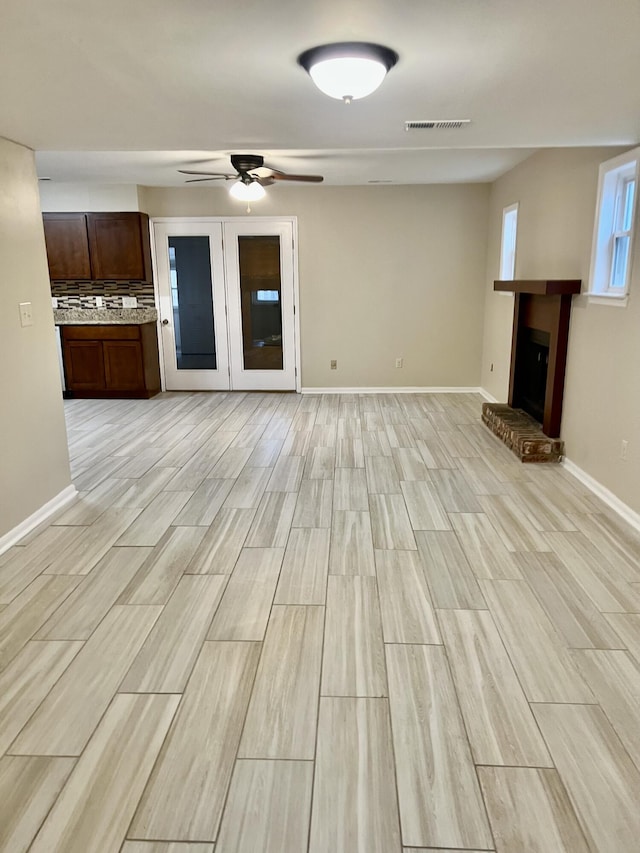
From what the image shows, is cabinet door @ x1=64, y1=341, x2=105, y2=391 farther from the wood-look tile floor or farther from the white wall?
the wood-look tile floor

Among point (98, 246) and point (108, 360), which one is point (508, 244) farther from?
point (108, 360)

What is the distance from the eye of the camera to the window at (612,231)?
3.72 m

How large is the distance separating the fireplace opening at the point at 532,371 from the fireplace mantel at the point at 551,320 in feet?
0.22

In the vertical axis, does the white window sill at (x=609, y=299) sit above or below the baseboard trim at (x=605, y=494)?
above

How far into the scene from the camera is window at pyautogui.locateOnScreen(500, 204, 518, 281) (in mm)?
6070

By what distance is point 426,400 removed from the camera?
273 inches

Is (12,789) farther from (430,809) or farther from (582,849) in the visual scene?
(582,849)

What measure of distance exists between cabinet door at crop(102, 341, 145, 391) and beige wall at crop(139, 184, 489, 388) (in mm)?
1689

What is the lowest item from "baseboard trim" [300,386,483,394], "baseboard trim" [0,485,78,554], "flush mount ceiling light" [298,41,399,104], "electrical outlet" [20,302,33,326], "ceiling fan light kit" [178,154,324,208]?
"baseboard trim" [0,485,78,554]

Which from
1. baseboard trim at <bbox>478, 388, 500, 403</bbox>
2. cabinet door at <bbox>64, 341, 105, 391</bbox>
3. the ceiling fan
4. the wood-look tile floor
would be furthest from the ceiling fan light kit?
baseboard trim at <bbox>478, 388, 500, 403</bbox>

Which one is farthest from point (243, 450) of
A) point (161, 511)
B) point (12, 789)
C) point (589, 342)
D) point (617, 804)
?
point (617, 804)

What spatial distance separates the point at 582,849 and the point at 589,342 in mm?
3335

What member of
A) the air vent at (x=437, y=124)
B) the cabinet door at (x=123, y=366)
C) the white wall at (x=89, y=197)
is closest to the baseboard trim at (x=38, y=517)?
the air vent at (x=437, y=124)

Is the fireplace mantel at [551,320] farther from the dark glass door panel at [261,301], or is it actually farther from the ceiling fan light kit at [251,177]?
the dark glass door panel at [261,301]
